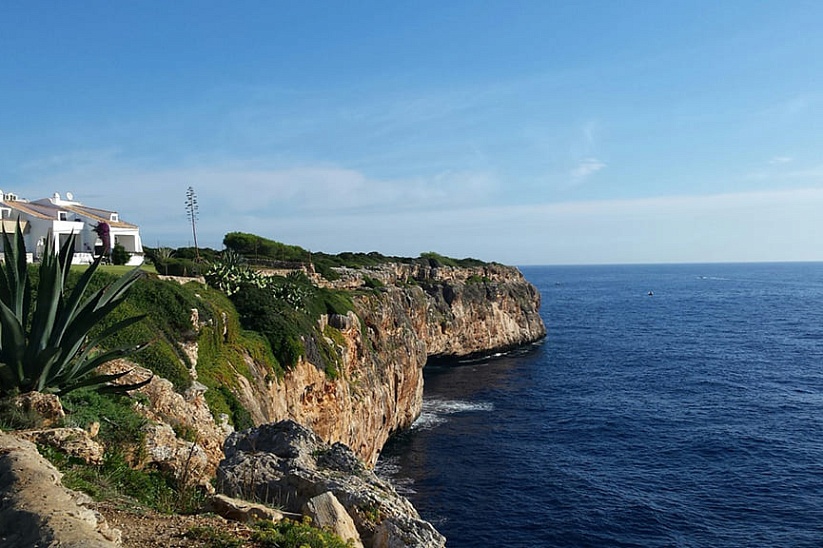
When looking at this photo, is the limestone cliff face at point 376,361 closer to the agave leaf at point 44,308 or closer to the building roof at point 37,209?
the agave leaf at point 44,308

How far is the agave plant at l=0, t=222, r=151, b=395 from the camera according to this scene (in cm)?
1048

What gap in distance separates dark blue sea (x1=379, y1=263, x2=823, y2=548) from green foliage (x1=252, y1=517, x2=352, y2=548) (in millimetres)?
23587

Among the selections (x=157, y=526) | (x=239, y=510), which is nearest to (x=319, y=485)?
(x=239, y=510)

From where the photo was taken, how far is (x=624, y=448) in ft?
135

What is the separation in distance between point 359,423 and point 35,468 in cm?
2968

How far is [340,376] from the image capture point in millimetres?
33719

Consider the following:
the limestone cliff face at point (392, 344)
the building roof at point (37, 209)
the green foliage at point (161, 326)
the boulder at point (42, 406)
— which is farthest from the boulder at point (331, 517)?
the building roof at point (37, 209)

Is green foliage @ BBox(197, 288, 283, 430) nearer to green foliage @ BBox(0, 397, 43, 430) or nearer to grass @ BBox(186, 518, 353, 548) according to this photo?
green foliage @ BBox(0, 397, 43, 430)

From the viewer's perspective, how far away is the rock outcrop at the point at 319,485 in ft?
31.9

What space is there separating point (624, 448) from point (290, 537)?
3914 cm

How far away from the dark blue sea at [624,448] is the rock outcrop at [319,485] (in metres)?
20.0

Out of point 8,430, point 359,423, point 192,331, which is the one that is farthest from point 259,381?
point 8,430

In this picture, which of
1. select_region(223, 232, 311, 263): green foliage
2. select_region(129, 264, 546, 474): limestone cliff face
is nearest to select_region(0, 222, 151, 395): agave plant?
select_region(129, 264, 546, 474): limestone cliff face

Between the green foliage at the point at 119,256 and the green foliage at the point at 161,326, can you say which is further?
the green foliage at the point at 119,256
